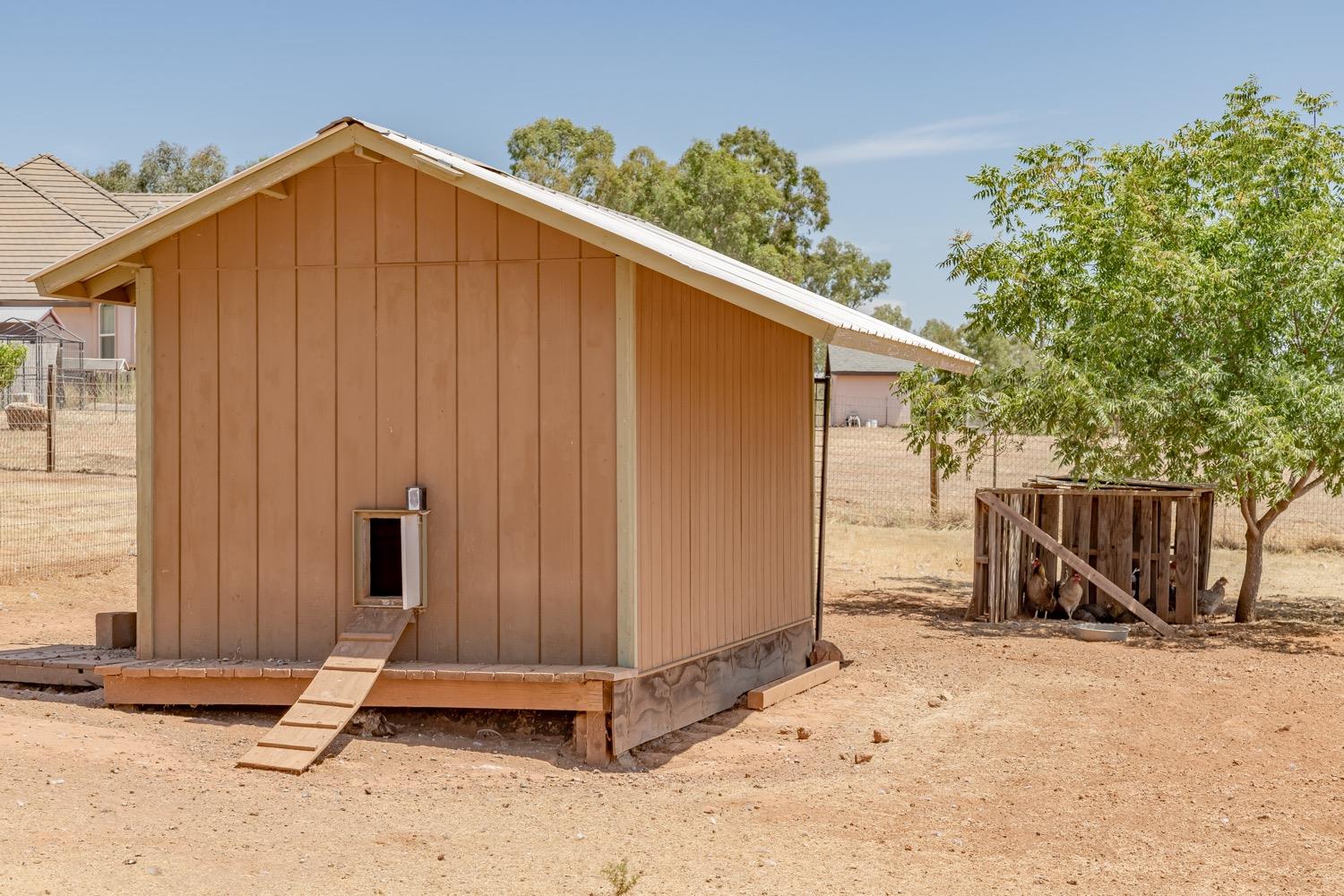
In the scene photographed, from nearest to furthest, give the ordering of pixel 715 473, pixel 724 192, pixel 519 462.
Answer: pixel 519 462 → pixel 715 473 → pixel 724 192

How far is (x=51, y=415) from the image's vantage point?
17.7 m

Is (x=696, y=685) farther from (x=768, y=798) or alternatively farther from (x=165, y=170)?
(x=165, y=170)

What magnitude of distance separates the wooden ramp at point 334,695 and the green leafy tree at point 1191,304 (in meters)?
6.70

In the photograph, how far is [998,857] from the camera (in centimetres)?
568

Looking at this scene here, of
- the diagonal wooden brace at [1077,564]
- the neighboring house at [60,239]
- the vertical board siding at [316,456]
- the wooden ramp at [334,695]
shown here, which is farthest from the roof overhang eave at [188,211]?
the neighboring house at [60,239]

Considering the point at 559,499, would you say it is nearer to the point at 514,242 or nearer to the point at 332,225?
the point at 514,242

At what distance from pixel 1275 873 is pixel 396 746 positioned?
4.34 metres

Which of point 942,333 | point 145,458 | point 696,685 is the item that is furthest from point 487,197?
point 942,333

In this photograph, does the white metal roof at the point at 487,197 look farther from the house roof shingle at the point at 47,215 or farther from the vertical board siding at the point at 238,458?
the house roof shingle at the point at 47,215

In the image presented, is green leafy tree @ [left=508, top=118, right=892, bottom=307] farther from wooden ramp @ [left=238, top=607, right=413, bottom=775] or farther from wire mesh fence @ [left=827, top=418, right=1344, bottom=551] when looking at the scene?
wooden ramp @ [left=238, top=607, right=413, bottom=775]

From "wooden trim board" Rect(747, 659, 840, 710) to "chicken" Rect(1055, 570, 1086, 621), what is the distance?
3.43 m

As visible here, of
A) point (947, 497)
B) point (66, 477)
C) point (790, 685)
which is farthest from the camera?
point (947, 497)

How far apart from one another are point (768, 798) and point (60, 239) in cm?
2515

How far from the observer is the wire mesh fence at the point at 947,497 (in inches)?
726
